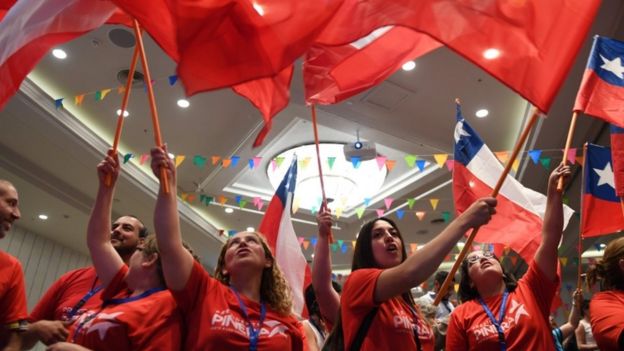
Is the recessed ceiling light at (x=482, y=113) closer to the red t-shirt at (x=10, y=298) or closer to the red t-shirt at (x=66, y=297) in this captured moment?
the red t-shirt at (x=66, y=297)

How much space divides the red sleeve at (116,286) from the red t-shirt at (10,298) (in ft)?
1.43

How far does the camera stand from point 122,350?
157cm

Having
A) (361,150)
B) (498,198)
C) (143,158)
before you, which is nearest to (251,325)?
(498,198)

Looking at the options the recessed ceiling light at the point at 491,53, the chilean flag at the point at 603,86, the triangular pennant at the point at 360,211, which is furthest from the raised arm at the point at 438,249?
the triangular pennant at the point at 360,211

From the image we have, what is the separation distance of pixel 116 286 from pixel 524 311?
5.19ft

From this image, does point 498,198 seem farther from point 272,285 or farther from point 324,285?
point 272,285

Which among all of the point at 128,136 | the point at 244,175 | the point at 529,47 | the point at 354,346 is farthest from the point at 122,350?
the point at 244,175

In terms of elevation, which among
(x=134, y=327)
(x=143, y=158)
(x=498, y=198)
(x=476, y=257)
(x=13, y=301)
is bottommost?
(x=13, y=301)

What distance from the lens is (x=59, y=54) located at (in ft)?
17.2

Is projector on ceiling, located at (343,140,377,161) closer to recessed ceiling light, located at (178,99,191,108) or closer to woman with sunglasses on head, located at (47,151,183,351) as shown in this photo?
recessed ceiling light, located at (178,99,191,108)

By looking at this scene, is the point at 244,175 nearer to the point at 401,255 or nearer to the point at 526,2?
the point at 401,255

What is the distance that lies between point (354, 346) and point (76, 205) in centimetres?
713

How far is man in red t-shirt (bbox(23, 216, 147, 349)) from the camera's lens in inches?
83.7

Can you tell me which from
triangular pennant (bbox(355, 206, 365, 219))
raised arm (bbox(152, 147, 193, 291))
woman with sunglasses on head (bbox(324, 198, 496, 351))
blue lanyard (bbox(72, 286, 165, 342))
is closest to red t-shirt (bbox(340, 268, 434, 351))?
woman with sunglasses on head (bbox(324, 198, 496, 351))
